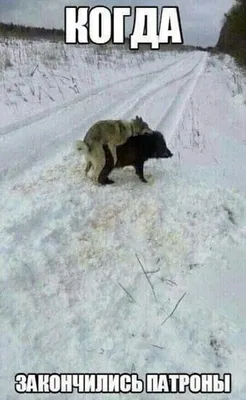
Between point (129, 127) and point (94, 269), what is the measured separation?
5.68 feet

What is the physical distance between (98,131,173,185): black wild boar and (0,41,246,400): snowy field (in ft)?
0.53

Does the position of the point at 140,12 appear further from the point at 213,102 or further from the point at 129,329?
the point at 213,102

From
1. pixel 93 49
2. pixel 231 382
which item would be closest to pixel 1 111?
pixel 231 382

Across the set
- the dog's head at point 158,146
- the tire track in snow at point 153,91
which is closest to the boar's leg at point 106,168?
the dog's head at point 158,146

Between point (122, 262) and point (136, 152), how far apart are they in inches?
59.8

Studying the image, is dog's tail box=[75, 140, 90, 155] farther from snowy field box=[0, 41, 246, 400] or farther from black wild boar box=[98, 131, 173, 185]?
snowy field box=[0, 41, 246, 400]

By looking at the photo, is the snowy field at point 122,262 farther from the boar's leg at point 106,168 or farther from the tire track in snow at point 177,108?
the tire track in snow at point 177,108

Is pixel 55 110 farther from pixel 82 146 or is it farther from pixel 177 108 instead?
pixel 82 146

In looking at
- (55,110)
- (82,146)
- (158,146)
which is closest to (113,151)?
(82,146)

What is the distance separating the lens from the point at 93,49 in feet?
51.5

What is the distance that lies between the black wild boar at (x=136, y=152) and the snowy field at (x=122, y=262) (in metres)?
0.16

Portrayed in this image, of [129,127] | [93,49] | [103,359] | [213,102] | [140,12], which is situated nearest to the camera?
[103,359]

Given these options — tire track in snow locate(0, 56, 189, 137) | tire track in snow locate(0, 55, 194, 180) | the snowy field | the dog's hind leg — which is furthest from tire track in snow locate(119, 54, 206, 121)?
the dog's hind leg

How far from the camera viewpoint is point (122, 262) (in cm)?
365
